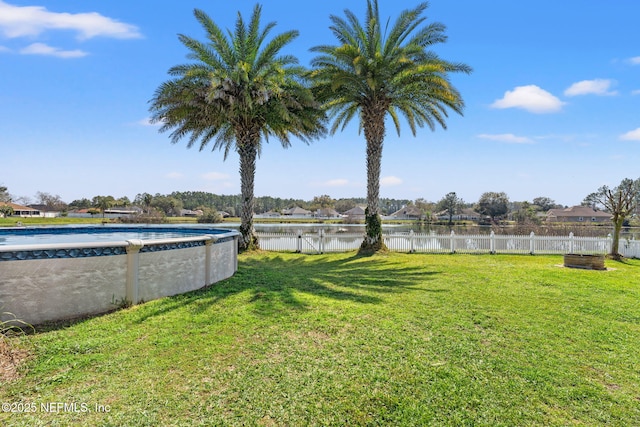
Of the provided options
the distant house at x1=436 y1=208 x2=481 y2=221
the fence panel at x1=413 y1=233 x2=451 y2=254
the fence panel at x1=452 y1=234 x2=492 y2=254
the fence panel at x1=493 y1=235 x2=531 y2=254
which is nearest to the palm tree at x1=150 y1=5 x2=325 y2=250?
the fence panel at x1=413 y1=233 x2=451 y2=254

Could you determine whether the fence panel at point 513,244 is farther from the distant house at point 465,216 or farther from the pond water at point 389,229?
the distant house at point 465,216

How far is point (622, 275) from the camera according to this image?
10.3m

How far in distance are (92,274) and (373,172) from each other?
1257cm

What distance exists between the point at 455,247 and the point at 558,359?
12.8m

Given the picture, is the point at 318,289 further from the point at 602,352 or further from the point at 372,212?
the point at 372,212

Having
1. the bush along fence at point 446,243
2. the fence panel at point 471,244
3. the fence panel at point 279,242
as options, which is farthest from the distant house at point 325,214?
the fence panel at point 471,244

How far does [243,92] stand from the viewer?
13703mm

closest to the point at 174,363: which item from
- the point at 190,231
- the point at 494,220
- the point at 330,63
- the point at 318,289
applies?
the point at 318,289

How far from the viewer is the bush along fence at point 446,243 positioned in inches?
639

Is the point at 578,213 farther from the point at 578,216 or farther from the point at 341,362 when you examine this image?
the point at 341,362

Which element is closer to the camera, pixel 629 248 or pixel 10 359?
pixel 10 359

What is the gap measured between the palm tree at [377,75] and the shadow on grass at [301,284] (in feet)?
13.9

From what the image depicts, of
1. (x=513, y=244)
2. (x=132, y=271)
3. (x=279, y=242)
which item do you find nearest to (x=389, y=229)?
(x=513, y=244)

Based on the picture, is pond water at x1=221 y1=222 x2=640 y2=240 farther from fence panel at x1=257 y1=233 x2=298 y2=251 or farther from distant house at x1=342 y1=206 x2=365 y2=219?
distant house at x1=342 y1=206 x2=365 y2=219
